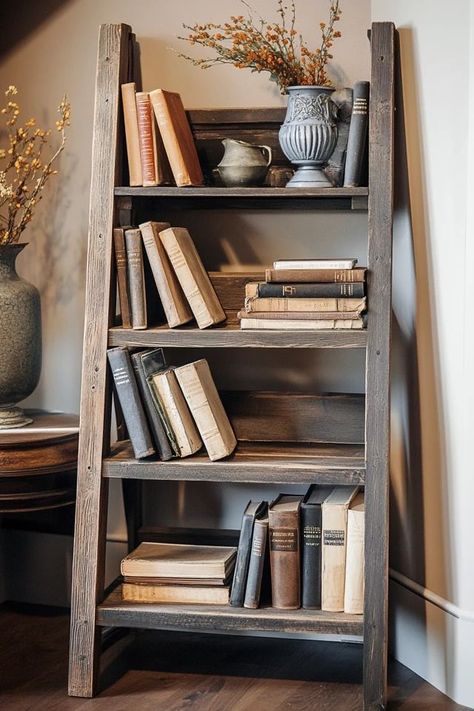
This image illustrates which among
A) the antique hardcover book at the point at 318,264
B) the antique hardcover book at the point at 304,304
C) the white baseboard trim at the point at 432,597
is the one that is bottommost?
the white baseboard trim at the point at 432,597

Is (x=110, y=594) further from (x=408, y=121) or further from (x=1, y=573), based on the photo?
(x=408, y=121)

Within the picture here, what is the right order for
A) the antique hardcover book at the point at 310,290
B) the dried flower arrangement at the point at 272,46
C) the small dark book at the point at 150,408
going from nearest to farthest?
the antique hardcover book at the point at 310,290
the small dark book at the point at 150,408
the dried flower arrangement at the point at 272,46

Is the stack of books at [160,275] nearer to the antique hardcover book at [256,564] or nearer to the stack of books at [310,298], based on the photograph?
the stack of books at [310,298]

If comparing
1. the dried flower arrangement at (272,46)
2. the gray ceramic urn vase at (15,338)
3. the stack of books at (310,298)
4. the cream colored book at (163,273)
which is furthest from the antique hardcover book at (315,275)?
the gray ceramic urn vase at (15,338)

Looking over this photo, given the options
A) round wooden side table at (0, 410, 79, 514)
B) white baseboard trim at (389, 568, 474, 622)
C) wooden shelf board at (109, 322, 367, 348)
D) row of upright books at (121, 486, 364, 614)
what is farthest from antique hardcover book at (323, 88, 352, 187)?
white baseboard trim at (389, 568, 474, 622)

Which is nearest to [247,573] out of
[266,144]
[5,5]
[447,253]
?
[447,253]

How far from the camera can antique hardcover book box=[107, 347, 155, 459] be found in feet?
7.84

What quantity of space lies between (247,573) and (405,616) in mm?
489

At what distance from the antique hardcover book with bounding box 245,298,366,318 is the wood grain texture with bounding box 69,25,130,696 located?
1.18ft

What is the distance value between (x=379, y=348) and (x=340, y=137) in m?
0.56

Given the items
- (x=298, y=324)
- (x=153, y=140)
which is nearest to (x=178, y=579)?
(x=298, y=324)

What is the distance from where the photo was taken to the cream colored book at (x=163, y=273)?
238cm

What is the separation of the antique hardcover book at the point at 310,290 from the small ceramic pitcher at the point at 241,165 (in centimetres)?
28

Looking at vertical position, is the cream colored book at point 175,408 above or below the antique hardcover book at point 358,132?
below
